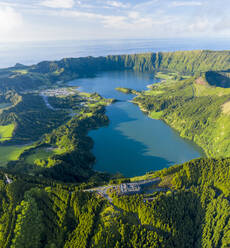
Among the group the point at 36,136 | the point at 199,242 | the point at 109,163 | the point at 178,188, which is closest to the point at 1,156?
the point at 36,136


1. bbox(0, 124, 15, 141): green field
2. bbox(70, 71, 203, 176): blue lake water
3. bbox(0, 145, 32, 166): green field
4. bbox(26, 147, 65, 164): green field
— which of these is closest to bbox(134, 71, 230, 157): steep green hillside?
bbox(70, 71, 203, 176): blue lake water

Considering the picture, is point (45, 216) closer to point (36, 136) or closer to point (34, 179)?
point (34, 179)

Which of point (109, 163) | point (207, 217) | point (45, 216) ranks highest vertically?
point (45, 216)

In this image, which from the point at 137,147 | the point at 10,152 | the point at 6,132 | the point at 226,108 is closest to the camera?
the point at 10,152

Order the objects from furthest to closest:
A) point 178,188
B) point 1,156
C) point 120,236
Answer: point 1,156 < point 178,188 < point 120,236

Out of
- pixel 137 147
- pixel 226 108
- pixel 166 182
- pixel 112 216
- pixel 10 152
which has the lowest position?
pixel 137 147

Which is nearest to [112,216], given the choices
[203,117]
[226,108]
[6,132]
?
[6,132]

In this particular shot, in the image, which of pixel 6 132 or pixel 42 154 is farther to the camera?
pixel 6 132

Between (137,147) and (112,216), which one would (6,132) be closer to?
(137,147)

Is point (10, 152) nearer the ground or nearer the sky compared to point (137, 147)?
nearer the sky
